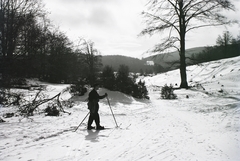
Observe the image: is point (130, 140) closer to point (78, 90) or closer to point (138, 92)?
point (78, 90)

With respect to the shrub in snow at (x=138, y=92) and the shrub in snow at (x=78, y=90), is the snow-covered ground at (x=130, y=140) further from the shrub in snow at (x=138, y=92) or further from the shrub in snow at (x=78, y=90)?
the shrub in snow at (x=138, y=92)

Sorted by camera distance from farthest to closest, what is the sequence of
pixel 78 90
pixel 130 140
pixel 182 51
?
1. pixel 182 51
2. pixel 78 90
3. pixel 130 140

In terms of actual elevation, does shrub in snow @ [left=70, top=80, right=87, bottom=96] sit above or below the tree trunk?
below

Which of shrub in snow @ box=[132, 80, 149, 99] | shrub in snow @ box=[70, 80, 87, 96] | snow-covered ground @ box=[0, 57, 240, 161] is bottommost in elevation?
snow-covered ground @ box=[0, 57, 240, 161]

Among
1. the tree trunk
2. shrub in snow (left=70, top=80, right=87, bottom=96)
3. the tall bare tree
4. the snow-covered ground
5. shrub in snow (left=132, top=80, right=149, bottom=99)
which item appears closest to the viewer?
the snow-covered ground

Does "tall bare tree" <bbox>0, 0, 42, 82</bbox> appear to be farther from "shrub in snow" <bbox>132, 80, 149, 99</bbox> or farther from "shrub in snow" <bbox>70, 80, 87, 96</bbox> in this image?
"shrub in snow" <bbox>132, 80, 149, 99</bbox>

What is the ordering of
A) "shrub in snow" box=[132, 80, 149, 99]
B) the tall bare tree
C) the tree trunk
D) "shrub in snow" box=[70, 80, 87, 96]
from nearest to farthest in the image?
the tall bare tree
"shrub in snow" box=[70, 80, 87, 96]
"shrub in snow" box=[132, 80, 149, 99]
the tree trunk

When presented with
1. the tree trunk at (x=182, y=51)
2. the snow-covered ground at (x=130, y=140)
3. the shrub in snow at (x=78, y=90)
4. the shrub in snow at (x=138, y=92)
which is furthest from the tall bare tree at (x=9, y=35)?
the tree trunk at (x=182, y=51)

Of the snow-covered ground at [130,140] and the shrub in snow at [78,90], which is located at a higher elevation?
the shrub in snow at [78,90]

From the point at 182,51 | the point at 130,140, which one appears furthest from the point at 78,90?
the point at 182,51

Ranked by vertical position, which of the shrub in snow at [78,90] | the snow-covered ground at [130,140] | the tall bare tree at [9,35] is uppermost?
the tall bare tree at [9,35]

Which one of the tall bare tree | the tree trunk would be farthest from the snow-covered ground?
the tree trunk

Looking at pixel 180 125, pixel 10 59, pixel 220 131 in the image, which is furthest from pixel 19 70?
pixel 220 131

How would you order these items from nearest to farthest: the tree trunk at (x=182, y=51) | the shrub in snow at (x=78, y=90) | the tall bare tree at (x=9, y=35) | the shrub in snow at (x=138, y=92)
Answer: the tall bare tree at (x=9, y=35) < the shrub in snow at (x=78, y=90) < the shrub in snow at (x=138, y=92) < the tree trunk at (x=182, y=51)
